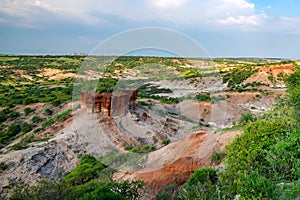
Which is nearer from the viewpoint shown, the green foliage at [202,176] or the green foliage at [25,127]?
the green foliage at [202,176]

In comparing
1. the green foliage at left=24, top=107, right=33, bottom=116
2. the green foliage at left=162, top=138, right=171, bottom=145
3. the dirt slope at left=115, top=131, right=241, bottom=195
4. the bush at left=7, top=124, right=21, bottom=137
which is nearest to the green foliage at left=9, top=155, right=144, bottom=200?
the dirt slope at left=115, top=131, right=241, bottom=195

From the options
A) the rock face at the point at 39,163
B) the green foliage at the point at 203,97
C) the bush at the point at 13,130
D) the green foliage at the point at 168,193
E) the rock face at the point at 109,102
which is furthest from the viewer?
the green foliage at the point at 203,97

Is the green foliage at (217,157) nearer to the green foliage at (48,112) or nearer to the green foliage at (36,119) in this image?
the green foliage at (36,119)

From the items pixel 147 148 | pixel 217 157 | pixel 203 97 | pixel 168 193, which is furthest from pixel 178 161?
pixel 203 97

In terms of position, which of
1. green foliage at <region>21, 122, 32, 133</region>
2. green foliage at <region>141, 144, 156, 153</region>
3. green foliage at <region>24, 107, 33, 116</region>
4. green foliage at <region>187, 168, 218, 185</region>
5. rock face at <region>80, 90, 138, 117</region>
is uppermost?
rock face at <region>80, 90, 138, 117</region>

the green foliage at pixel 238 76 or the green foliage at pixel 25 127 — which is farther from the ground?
the green foliage at pixel 238 76

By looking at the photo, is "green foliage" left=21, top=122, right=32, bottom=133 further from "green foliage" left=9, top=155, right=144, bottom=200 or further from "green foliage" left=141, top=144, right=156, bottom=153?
"green foliage" left=141, top=144, right=156, bottom=153

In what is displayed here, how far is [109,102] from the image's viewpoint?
25375 mm

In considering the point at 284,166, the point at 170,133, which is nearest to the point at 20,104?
the point at 170,133

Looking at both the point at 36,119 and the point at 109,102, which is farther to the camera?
the point at 36,119

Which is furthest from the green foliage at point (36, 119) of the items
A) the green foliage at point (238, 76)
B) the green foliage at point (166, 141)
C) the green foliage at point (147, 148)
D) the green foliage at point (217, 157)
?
the green foliage at point (238, 76)

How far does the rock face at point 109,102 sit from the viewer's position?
2516 cm

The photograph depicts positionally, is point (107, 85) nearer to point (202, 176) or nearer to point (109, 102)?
point (109, 102)

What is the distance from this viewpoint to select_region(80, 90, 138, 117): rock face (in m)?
25.2
